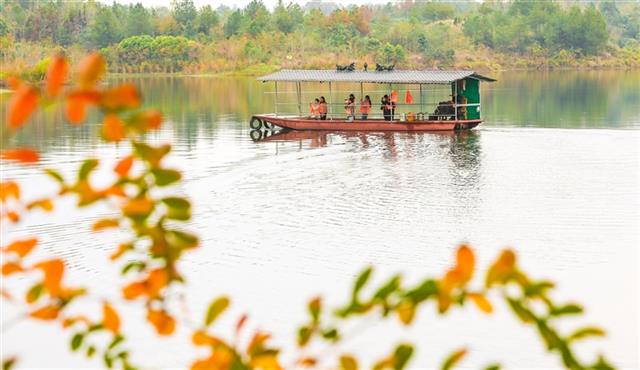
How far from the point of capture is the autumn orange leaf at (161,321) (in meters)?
1.66

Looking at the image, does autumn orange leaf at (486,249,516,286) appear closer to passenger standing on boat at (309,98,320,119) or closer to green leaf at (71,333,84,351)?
green leaf at (71,333,84,351)

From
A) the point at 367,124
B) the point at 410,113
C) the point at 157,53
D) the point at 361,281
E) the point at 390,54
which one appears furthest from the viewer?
the point at 390,54

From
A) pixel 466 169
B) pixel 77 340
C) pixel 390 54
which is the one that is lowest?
pixel 466 169

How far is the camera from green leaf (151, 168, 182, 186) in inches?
56.6

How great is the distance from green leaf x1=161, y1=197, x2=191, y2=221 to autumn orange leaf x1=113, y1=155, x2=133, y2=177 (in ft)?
0.21

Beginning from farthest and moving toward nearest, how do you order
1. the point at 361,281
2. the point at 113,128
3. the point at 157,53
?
the point at 157,53
the point at 361,281
the point at 113,128

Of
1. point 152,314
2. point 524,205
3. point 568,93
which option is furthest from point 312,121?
point 152,314

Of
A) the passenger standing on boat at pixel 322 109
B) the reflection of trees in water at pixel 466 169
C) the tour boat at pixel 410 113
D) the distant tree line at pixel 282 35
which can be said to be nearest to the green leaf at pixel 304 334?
the reflection of trees in water at pixel 466 169

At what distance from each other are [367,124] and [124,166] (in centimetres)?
2035

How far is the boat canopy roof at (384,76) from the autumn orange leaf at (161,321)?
20366mm

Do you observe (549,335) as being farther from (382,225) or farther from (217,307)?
(382,225)

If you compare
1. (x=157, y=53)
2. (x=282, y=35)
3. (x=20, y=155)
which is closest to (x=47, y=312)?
(x=20, y=155)

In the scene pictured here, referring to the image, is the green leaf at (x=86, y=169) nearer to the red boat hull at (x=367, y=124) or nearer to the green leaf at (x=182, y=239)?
the green leaf at (x=182, y=239)

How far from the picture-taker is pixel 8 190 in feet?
5.05
